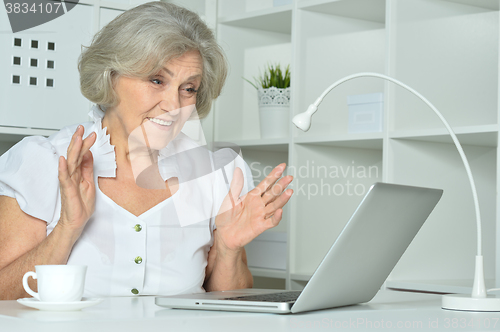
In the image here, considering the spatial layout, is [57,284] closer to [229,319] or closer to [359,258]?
[229,319]

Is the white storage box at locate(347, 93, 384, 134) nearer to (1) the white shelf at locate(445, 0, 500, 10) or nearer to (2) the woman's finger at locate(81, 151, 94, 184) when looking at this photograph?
(1) the white shelf at locate(445, 0, 500, 10)

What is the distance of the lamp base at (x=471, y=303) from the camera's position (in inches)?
39.2

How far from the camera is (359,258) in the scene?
928 mm

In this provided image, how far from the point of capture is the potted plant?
2.18 metres

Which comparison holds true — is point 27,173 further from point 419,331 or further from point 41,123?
point 419,331

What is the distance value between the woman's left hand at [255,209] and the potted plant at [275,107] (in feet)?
2.65

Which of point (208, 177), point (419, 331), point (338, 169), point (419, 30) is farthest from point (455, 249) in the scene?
point (419, 331)

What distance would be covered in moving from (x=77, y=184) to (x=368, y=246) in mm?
632

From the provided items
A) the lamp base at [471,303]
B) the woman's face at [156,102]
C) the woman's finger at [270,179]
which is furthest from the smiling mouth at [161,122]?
the lamp base at [471,303]

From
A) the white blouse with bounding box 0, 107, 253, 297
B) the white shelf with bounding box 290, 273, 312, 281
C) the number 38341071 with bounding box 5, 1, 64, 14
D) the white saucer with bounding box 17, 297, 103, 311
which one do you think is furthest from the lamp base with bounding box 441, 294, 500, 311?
the number 38341071 with bounding box 5, 1, 64, 14

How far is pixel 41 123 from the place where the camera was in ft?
6.26

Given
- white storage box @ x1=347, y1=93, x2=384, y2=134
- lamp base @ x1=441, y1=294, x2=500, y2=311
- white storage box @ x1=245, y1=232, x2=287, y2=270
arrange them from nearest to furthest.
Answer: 1. lamp base @ x1=441, y1=294, x2=500, y2=311
2. white storage box @ x1=347, y1=93, x2=384, y2=134
3. white storage box @ x1=245, y1=232, x2=287, y2=270

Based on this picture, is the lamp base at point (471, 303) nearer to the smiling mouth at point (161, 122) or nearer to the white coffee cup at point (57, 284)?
the white coffee cup at point (57, 284)

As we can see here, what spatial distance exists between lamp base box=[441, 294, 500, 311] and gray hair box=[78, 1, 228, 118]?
2.85 feet
